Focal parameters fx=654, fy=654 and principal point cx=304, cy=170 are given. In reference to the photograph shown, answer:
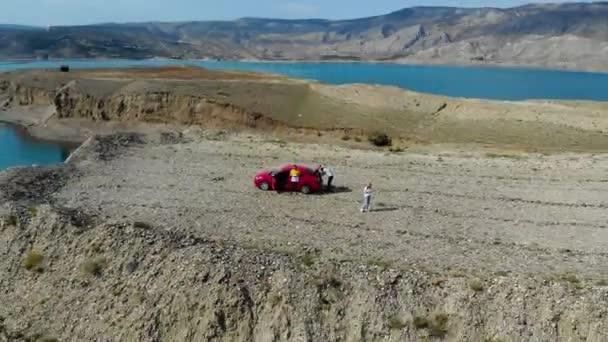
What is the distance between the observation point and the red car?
2564 cm

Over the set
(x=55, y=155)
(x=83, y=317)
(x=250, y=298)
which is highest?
(x=250, y=298)

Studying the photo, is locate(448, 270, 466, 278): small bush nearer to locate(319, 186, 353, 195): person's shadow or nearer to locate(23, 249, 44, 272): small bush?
locate(319, 186, 353, 195): person's shadow

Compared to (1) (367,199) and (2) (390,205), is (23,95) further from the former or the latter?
(1) (367,199)

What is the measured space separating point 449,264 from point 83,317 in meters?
10.1

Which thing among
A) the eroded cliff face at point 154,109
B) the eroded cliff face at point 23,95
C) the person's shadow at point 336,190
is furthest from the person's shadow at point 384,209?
the eroded cliff face at point 23,95

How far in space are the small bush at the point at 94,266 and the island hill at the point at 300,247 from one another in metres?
0.04

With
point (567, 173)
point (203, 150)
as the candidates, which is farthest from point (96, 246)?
point (567, 173)

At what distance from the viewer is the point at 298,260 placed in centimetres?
1805

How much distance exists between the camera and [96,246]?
19.5 m

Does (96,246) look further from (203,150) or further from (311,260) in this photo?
(203,150)

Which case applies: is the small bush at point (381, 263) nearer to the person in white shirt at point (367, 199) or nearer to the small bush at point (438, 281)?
the small bush at point (438, 281)

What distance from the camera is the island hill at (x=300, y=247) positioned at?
1636 cm

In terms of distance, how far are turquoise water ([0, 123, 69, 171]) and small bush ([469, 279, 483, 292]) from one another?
40.9 meters

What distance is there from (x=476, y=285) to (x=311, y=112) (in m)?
37.5
